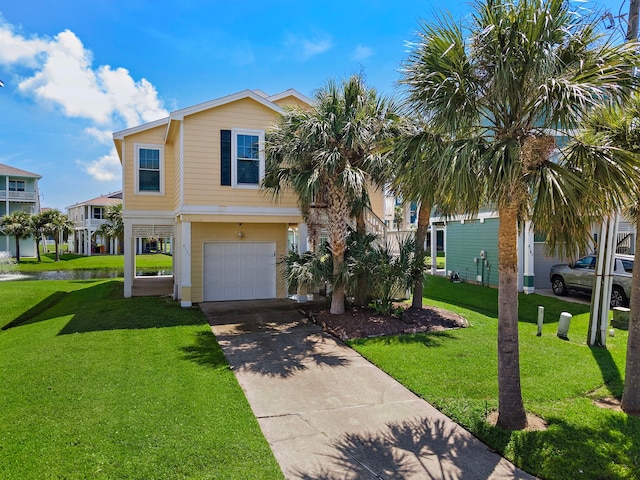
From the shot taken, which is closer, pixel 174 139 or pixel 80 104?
pixel 174 139

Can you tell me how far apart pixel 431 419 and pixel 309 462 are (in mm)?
1845

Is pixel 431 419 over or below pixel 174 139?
below

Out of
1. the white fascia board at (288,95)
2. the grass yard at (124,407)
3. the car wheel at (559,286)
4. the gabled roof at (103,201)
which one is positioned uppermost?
the white fascia board at (288,95)

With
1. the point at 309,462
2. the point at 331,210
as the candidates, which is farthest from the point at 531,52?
the point at 331,210

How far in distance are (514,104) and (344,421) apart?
4.43 meters

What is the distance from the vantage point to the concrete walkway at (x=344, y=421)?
160 inches

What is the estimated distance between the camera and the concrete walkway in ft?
13.3

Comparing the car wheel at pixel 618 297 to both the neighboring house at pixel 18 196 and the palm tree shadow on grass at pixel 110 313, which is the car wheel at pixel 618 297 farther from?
the neighboring house at pixel 18 196

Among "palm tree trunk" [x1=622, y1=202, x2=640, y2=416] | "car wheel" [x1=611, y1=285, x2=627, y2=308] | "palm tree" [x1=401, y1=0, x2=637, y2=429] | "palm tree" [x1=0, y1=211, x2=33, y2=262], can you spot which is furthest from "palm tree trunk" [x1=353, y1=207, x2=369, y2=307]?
"palm tree" [x1=0, y1=211, x2=33, y2=262]

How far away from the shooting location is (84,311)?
11.9 m

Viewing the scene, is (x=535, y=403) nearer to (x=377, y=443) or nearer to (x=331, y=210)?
(x=377, y=443)

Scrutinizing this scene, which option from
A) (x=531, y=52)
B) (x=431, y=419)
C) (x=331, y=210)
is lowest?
(x=431, y=419)

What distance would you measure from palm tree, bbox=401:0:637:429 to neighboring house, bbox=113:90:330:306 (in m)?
7.72

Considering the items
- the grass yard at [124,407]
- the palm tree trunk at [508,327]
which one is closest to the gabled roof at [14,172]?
the grass yard at [124,407]
